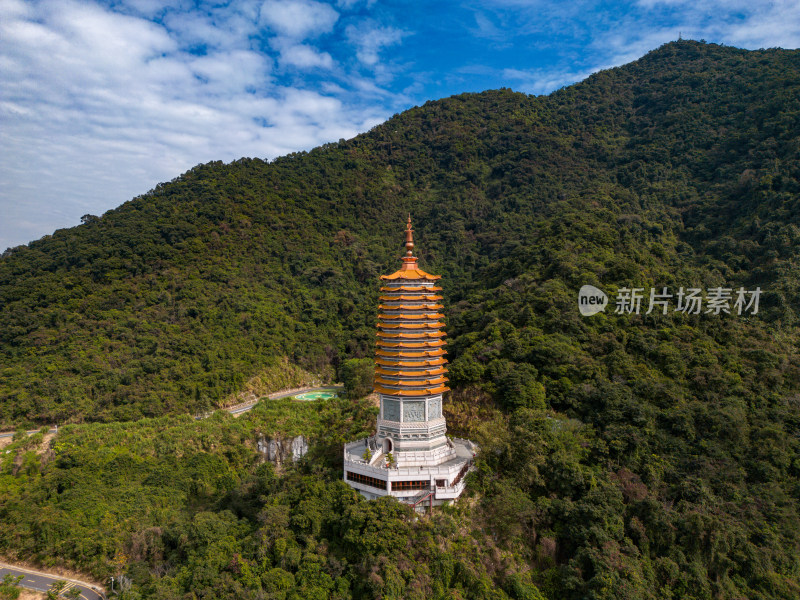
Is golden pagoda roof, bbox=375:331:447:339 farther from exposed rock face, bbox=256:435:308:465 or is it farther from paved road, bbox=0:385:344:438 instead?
paved road, bbox=0:385:344:438

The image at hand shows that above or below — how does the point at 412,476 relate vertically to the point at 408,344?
below

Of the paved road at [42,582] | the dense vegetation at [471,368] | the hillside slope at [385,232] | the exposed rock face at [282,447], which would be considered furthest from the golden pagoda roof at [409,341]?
the hillside slope at [385,232]

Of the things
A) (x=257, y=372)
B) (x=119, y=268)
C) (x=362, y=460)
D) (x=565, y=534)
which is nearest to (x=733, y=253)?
(x=565, y=534)

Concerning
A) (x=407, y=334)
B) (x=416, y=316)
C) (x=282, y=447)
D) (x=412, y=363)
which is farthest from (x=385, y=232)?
(x=412, y=363)

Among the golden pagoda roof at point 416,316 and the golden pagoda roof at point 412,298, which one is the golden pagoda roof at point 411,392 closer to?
the golden pagoda roof at point 416,316

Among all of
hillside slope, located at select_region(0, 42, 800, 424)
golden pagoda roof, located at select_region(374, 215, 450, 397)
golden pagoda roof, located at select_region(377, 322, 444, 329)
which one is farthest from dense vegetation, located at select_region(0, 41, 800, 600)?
golden pagoda roof, located at select_region(377, 322, 444, 329)

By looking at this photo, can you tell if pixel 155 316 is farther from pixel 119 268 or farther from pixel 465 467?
pixel 465 467

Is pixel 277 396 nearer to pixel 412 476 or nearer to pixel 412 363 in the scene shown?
pixel 412 363
